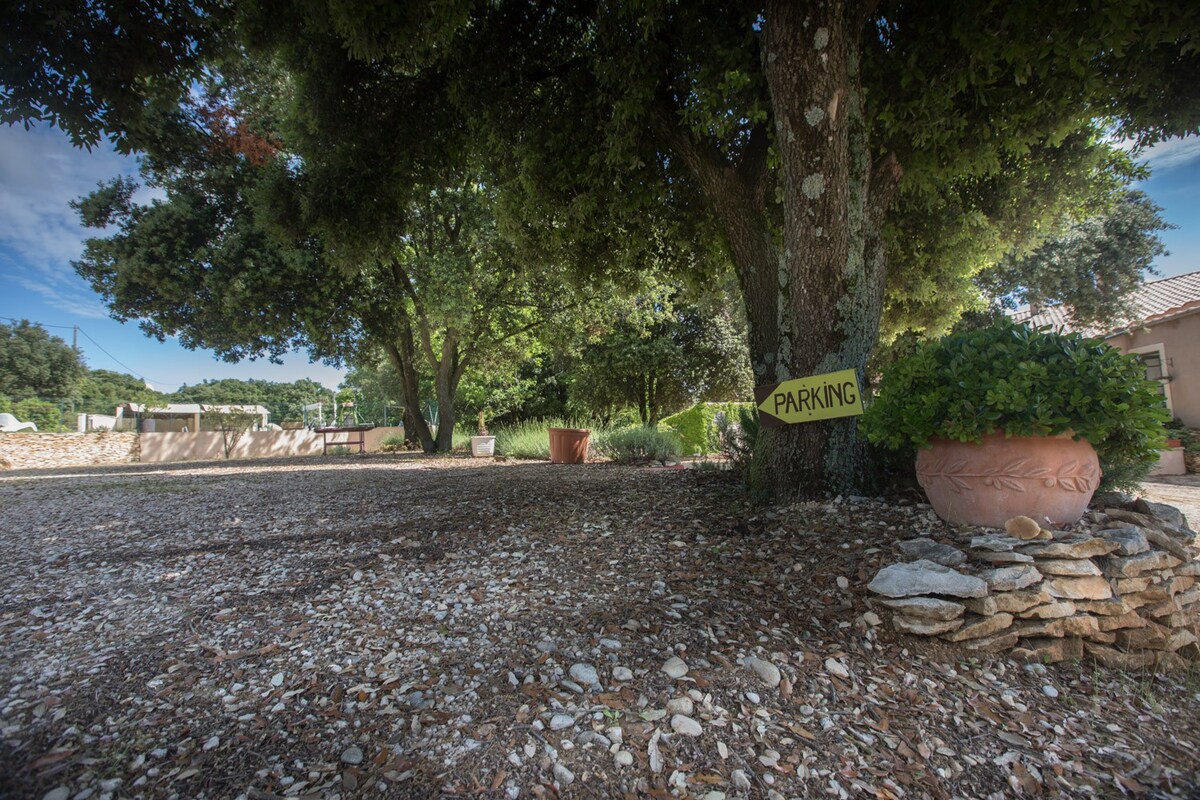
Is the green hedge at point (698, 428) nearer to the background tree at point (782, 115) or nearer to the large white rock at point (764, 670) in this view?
the background tree at point (782, 115)

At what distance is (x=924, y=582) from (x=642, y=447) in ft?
19.5

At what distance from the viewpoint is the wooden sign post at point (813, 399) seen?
9.73 feet

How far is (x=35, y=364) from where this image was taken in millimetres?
24484

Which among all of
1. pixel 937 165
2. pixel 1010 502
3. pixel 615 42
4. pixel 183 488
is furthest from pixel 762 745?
pixel 183 488

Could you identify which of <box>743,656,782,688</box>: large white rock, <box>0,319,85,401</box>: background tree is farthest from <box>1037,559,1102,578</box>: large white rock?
<box>0,319,85,401</box>: background tree

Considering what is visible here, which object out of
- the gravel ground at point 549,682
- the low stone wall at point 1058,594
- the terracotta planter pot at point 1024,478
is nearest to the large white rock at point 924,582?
the low stone wall at point 1058,594

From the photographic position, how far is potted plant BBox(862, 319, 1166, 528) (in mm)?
2275

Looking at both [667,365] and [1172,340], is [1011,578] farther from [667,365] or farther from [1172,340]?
[667,365]

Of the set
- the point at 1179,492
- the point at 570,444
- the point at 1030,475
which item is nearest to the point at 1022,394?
the point at 1030,475

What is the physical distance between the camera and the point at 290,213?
5.74 m

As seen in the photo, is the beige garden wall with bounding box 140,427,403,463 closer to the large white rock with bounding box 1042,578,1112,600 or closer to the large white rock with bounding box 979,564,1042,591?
the large white rock with bounding box 979,564,1042,591

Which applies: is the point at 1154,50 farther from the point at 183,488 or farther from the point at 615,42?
the point at 183,488

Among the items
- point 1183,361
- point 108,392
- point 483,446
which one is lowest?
point 483,446

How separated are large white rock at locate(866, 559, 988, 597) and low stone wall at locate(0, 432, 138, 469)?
58.7 feet
